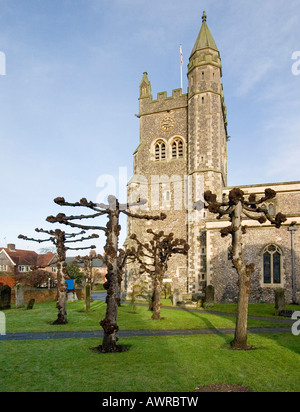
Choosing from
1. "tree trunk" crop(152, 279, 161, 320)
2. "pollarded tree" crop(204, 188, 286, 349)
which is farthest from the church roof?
"pollarded tree" crop(204, 188, 286, 349)

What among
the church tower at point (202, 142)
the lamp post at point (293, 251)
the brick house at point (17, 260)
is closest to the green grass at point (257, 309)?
the lamp post at point (293, 251)

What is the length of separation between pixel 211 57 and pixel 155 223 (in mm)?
16310

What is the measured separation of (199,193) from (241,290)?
19.1 m

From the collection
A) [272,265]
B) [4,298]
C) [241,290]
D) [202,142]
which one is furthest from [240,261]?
[202,142]

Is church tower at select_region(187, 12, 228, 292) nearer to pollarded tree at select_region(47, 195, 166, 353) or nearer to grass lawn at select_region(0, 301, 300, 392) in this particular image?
grass lawn at select_region(0, 301, 300, 392)

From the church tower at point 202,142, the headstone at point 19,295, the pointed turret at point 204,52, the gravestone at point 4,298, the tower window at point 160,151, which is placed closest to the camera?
the gravestone at point 4,298

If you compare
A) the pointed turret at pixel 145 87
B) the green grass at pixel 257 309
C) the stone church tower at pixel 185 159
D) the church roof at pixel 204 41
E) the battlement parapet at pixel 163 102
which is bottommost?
the green grass at pixel 257 309

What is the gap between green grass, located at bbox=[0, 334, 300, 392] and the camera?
626 cm

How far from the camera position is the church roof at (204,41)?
30922 mm

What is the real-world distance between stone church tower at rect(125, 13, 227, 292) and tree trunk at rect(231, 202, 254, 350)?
57.0 feet

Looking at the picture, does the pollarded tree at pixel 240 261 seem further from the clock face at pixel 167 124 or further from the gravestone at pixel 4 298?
the clock face at pixel 167 124

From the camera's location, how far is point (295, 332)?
1198cm

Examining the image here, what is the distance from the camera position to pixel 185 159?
103 feet

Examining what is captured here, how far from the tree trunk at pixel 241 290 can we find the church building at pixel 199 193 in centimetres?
1443
